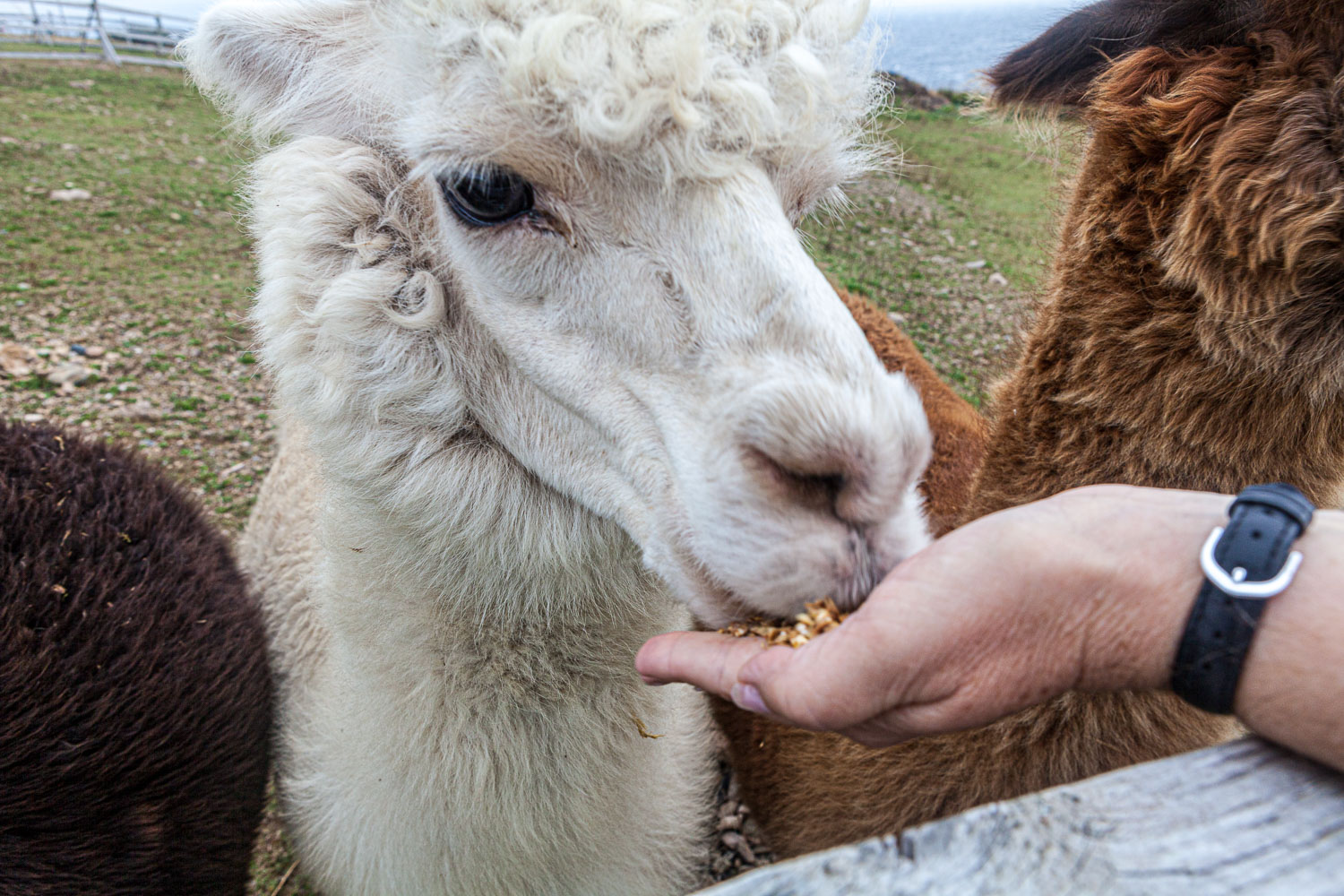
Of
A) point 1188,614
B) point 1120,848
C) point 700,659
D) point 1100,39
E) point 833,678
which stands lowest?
point 700,659

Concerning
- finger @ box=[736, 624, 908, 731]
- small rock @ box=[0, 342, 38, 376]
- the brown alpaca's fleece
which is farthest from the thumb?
small rock @ box=[0, 342, 38, 376]

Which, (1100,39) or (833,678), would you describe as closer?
(833,678)

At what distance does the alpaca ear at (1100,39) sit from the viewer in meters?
1.67

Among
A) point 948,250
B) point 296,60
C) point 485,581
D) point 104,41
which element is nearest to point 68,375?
point 296,60

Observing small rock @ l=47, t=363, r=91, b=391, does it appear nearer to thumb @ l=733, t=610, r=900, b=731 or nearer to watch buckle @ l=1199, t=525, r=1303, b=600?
thumb @ l=733, t=610, r=900, b=731

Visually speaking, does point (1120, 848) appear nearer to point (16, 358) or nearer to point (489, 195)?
point (489, 195)

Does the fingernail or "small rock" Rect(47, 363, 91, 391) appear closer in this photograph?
the fingernail

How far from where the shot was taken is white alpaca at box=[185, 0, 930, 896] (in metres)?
1.21

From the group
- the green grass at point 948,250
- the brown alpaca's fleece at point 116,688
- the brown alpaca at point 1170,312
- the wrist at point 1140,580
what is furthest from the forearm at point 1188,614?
the green grass at point 948,250

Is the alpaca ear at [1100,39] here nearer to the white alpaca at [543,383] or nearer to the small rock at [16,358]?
the white alpaca at [543,383]

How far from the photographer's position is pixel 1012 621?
1075 millimetres

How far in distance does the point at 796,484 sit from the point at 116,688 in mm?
2123

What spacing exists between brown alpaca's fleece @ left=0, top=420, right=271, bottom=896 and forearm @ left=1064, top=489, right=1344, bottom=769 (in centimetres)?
239

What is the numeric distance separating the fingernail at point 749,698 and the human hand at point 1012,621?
0.05 metres
